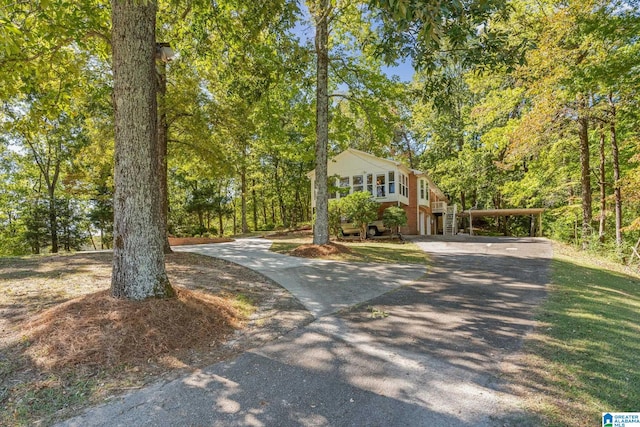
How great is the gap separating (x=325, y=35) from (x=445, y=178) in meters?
19.3

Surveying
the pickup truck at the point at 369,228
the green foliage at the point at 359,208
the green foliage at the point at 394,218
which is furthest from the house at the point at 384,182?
the green foliage at the point at 359,208

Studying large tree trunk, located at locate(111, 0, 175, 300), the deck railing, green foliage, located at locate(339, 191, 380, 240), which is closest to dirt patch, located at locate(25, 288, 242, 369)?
large tree trunk, located at locate(111, 0, 175, 300)

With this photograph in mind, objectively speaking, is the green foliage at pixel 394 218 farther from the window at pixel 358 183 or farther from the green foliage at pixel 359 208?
the window at pixel 358 183

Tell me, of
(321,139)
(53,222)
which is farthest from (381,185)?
(53,222)

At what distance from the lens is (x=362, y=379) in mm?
2879

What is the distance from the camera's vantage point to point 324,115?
10.5 m

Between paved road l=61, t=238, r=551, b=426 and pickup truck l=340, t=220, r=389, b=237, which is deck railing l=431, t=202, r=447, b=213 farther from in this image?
paved road l=61, t=238, r=551, b=426

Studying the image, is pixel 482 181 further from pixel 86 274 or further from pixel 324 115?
pixel 86 274

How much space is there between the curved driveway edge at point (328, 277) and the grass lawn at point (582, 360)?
262 cm

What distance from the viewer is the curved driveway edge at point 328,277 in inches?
218

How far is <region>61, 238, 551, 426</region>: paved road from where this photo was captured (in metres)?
2.36

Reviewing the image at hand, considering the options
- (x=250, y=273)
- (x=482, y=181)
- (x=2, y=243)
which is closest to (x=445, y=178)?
(x=482, y=181)

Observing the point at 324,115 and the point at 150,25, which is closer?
the point at 150,25

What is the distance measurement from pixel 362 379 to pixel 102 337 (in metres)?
2.75
